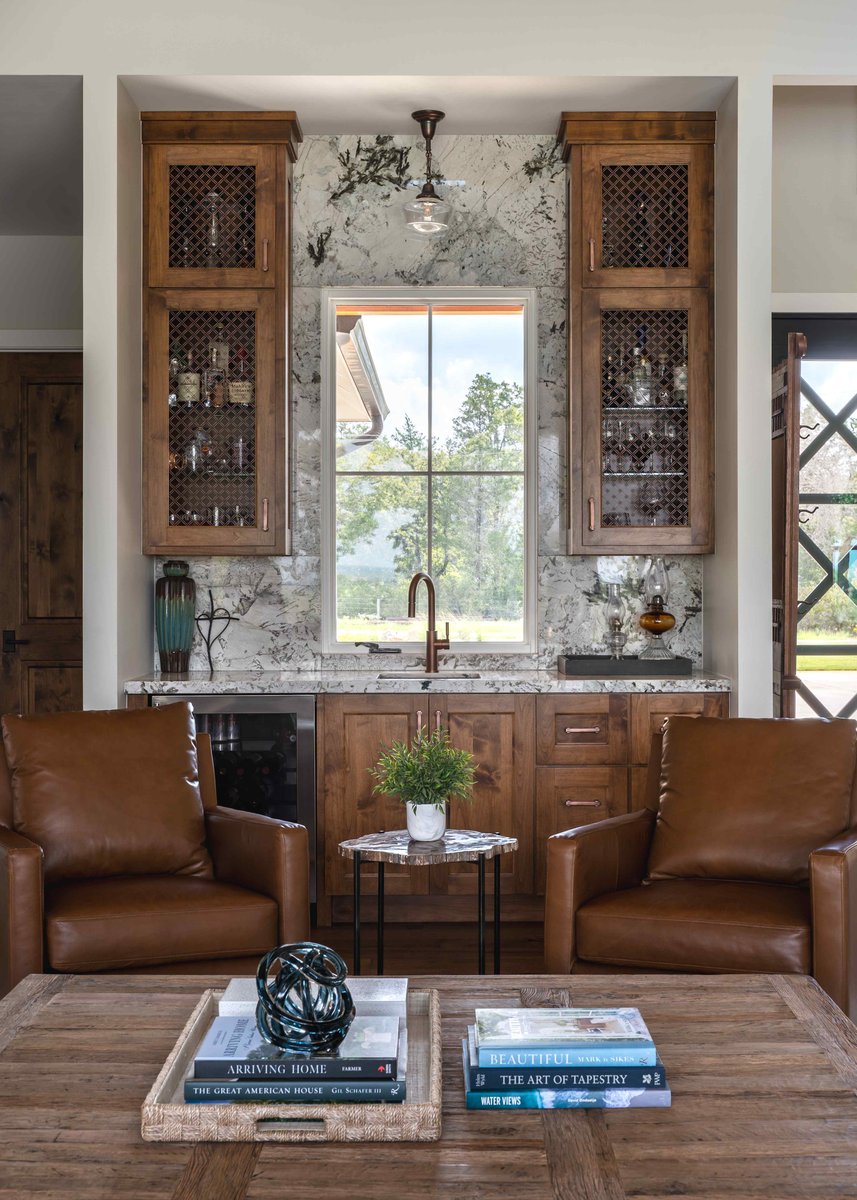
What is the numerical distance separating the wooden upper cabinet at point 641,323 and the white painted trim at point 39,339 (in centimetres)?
264

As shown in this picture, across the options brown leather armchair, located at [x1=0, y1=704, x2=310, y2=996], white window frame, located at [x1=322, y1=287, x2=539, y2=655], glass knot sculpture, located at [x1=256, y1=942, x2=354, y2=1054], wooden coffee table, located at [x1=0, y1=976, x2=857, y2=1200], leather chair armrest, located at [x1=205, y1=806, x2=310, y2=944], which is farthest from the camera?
white window frame, located at [x1=322, y1=287, x2=539, y2=655]

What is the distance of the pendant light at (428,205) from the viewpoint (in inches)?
166

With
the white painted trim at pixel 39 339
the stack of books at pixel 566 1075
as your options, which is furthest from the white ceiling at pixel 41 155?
the stack of books at pixel 566 1075

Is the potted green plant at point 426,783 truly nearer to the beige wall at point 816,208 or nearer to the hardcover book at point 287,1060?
the hardcover book at point 287,1060

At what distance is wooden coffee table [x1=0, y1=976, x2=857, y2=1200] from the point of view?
1372mm

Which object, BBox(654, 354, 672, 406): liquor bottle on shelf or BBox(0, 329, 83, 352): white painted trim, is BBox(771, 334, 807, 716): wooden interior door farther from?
BBox(0, 329, 83, 352): white painted trim

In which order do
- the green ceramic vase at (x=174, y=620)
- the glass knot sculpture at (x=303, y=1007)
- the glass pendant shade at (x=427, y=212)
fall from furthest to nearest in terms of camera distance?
the green ceramic vase at (x=174, y=620) → the glass pendant shade at (x=427, y=212) → the glass knot sculpture at (x=303, y=1007)

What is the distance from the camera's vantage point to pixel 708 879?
2.98 meters

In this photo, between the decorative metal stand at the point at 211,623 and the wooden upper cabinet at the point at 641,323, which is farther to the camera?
the decorative metal stand at the point at 211,623

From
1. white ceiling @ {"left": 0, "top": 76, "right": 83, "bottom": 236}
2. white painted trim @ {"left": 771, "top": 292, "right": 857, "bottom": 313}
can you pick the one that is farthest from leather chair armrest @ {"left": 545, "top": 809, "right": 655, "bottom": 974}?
white ceiling @ {"left": 0, "top": 76, "right": 83, "bottom": 236}

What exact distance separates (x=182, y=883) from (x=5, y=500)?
3.21 metres

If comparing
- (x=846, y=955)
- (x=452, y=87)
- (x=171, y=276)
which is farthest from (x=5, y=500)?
(x=846, y=955)

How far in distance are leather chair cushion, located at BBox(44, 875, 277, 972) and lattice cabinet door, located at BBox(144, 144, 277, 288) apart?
242 centimetres

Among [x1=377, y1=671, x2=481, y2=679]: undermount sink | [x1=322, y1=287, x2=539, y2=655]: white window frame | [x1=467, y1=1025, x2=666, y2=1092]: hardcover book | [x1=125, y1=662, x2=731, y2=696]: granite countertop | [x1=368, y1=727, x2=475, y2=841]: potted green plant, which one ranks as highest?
[x1=322, y1=287, x2=539, y2=655]: white window frame
